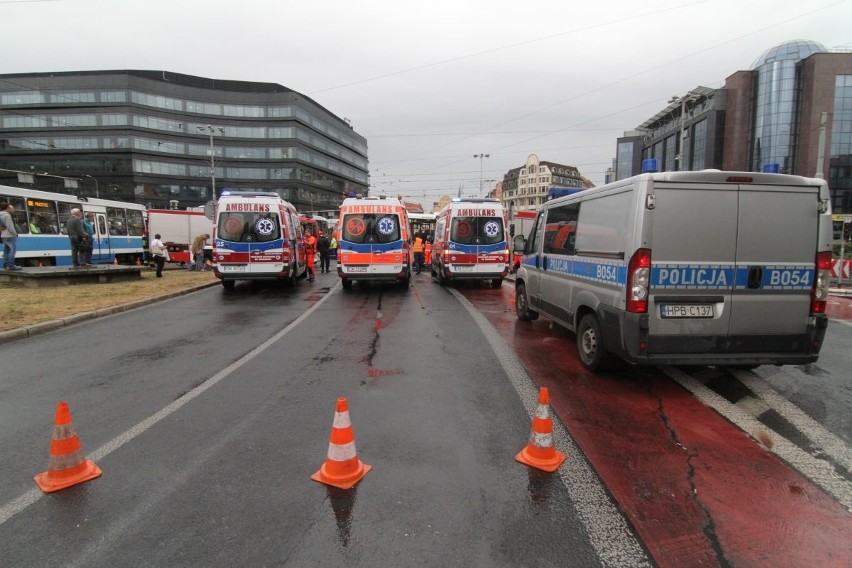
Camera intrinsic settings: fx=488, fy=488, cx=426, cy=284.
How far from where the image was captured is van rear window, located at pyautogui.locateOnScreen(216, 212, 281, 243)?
1394 cm

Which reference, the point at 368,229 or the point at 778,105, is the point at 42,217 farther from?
the point at 778,105

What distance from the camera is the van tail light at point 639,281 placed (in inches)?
184

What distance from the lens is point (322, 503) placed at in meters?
3.02

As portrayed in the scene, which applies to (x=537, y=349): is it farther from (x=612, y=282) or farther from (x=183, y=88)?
(x=183, y=88)

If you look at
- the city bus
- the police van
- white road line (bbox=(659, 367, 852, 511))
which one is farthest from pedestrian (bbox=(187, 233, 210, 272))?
white road line (bbox=(659, 367, 852, 511))

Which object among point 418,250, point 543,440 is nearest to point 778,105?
point 418,250

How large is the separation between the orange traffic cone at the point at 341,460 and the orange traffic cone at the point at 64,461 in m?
1.58

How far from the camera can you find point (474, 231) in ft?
49.2

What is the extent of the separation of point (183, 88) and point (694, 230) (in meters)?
90.5

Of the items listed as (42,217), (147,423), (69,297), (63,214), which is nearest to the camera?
(147,423)

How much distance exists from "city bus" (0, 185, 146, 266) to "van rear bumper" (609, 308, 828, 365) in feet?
63.0

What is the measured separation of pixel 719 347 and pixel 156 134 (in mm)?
88512

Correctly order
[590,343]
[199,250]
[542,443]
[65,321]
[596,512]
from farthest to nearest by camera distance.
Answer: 1. [199,250]
2. [65,321]
3. [590,343]
4. [542,443]
5. [596,512]

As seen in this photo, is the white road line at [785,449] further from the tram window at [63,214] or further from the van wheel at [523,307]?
the tram window at [63,214]
